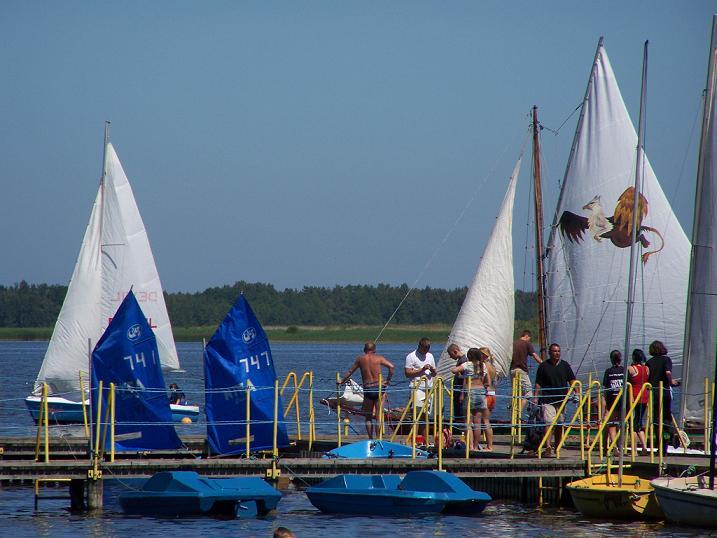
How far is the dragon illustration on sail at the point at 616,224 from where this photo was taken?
2856 centimetres

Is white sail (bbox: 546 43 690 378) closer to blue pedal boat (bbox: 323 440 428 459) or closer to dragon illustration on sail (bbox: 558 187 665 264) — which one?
dragon illustration on sail (bbox: 558 187 665 264)

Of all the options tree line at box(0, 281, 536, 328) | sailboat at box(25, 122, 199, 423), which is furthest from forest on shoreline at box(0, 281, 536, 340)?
sailboat at box(25, 122, 199, 423)

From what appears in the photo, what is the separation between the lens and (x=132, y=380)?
20953 mm

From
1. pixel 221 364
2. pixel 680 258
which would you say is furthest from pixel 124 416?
pixel 680 258

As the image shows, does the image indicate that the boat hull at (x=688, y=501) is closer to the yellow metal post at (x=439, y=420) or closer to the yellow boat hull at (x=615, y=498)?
the yellow boat hull at (x=615, y=498)

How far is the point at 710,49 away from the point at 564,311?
8115 millimetres

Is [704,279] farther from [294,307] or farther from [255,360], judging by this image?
[294,307]

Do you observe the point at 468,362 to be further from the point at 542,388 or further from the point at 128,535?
the point at 128,535

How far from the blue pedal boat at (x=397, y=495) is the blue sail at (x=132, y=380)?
2868 millimetres

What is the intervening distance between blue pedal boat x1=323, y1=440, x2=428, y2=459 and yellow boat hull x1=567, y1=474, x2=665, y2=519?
2934 millimetres

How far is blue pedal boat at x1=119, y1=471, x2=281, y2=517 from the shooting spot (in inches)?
760

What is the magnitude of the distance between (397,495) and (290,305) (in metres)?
122

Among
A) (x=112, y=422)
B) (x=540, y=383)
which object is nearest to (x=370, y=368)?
(x=540, y=383)

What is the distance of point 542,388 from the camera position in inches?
810
